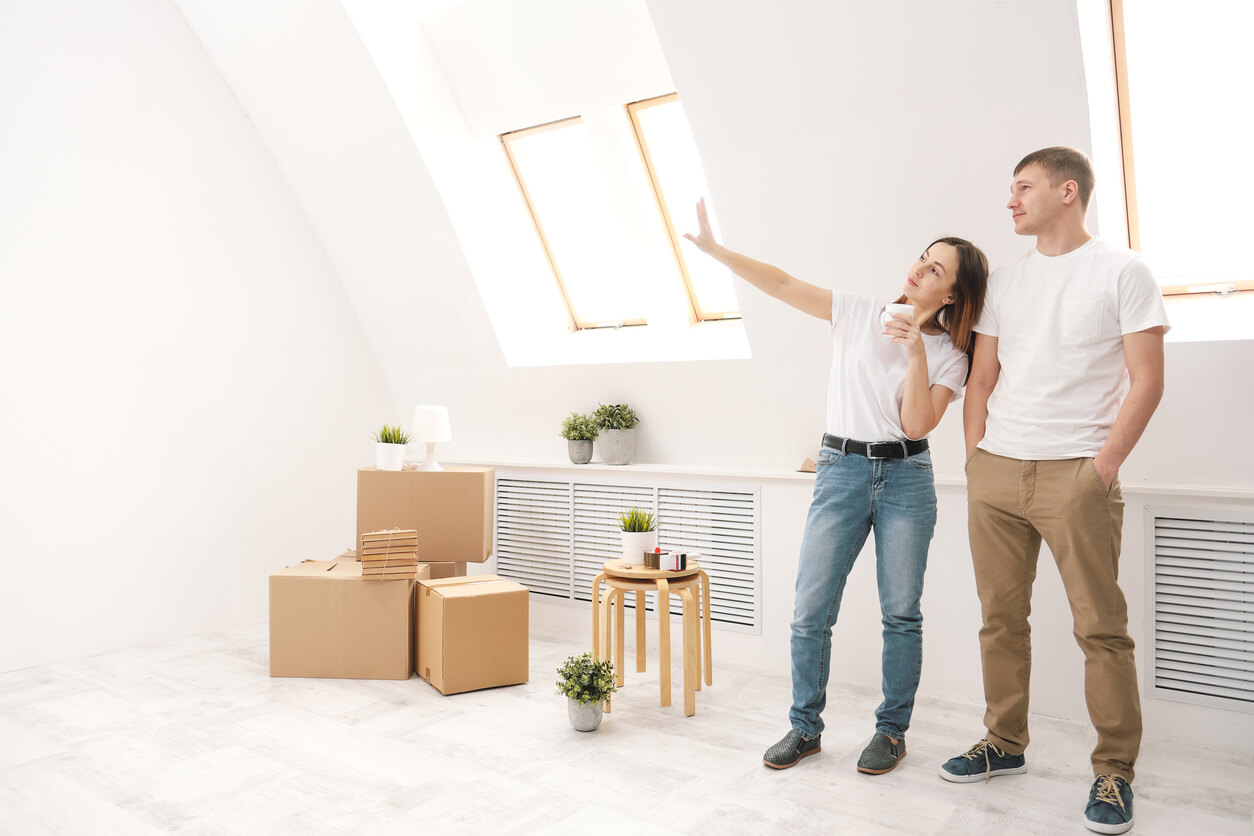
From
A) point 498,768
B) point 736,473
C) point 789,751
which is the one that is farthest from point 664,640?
point 736,473

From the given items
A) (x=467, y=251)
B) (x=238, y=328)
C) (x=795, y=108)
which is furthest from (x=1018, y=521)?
(x=238, y=328)

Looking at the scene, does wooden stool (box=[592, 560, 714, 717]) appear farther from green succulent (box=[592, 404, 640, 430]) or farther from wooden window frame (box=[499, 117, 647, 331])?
wooden window frame (box=[499, 117, 647, 331])

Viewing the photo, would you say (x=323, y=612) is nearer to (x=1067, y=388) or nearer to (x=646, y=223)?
(x=646, y=223)

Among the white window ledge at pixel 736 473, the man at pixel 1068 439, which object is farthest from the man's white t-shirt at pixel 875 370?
the white window ledge at pixel 736 473

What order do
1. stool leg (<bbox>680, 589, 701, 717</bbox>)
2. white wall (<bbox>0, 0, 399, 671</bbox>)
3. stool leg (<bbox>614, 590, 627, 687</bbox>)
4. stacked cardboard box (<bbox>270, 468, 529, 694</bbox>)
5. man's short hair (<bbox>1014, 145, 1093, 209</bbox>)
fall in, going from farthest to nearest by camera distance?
white wall (<bbox>0, 0, 399, 671</bbox>) → stacked cardboard box (<bbox>270, 468, 529, 694</bbox>) → stool leg (<bbox>614, 590, 627, 687</bbox>) → stool leg (<bbox>680, 589, 701, 717</bbox>) → man's short hair (<bbox>1014, 145, 1093, 209</bbox>)

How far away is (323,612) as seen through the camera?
3.48 m

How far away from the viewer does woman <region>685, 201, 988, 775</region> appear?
245 cm

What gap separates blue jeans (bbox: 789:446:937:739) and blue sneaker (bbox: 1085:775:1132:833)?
1.70ft

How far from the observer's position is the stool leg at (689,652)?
3029 millimetres

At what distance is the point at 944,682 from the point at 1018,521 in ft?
3.48

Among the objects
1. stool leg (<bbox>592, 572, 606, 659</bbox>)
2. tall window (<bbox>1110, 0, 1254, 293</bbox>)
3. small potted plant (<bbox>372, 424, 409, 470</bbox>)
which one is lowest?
stool leg (<bbox>592, 572, 606, 659</bbox>)

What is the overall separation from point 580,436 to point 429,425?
706 mm

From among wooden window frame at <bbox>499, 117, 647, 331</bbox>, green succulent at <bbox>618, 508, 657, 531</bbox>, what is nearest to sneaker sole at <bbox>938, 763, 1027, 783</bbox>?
green succulent at <bbox>618, 508, 657, 531</bbox>

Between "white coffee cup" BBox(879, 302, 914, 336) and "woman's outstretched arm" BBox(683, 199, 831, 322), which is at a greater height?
"woman's outstretched arm" BBox(683, 199, 831, 322)
